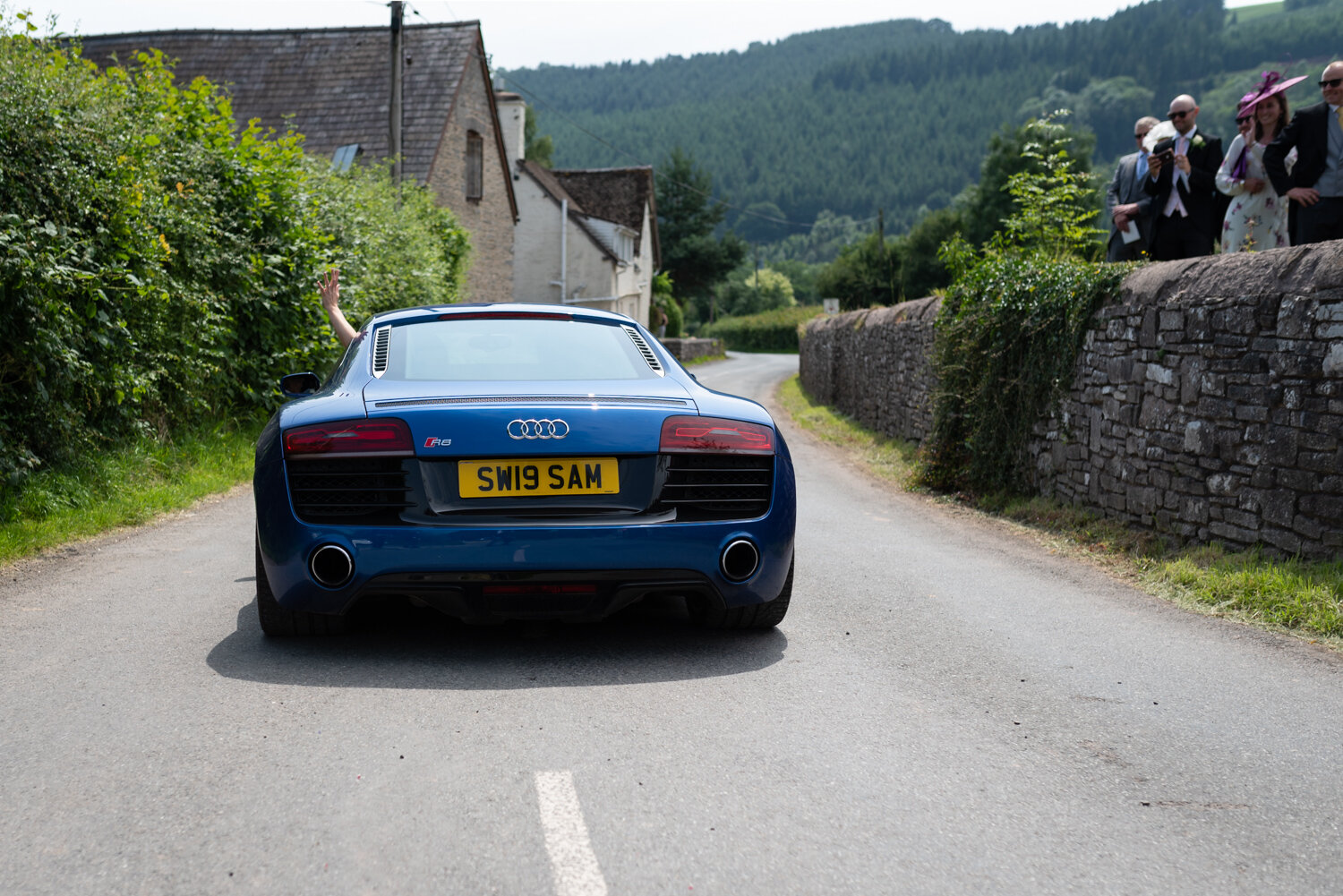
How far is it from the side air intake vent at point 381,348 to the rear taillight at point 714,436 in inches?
48.6

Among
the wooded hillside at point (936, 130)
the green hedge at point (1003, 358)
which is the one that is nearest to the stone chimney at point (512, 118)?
the green hedge at point (1003, 358)

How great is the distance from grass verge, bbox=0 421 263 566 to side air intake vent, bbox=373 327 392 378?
279 cm

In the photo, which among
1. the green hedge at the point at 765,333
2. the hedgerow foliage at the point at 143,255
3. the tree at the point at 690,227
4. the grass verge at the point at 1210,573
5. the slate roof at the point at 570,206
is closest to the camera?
the grass verge at the point at 1210,573

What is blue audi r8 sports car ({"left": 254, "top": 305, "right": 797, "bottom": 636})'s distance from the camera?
3.78m

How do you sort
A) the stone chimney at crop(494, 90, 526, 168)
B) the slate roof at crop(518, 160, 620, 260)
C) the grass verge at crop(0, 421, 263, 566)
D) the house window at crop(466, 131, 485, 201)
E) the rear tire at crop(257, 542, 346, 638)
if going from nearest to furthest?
the rear tire at crop(257, 542, 346, 638) < the grass verge at crop(0, 421, 263, 566) < the house window at crop(466, 131, 485, 201) < the stone chimney at crop(494, 90, 526, 168) < the slate roof at crop(518, 160, 620, 260)

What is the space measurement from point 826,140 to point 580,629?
656 feet

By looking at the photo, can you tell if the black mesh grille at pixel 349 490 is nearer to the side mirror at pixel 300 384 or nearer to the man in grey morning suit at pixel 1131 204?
the side mirror at pixel 300 384

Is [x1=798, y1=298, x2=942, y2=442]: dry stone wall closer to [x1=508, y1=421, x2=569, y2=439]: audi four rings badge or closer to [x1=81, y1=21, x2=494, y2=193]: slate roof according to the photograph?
[x1=508, y1=421, x2=569, y2=439]: audi four rings badge

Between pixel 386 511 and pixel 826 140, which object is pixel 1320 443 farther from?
pixel 826 140

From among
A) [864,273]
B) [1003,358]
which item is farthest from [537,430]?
[864,273]

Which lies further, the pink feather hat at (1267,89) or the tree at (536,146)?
the tree at (536,146)

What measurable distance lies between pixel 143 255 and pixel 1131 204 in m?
7.68

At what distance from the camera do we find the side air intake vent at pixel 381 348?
4473mm

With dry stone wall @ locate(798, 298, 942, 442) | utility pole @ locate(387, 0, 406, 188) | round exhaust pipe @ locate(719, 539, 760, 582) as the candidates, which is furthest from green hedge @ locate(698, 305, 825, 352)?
round exhaust pipe @ locate(719, 539, 760, 582)
